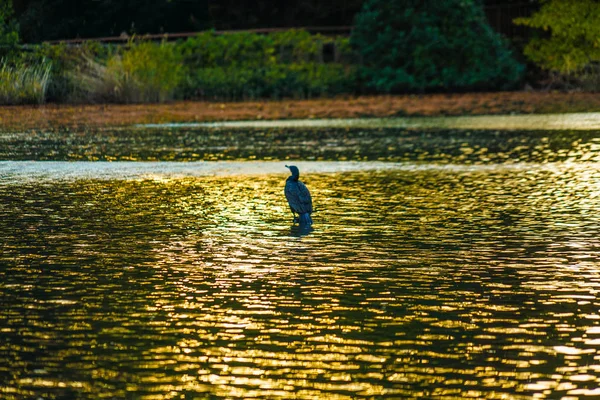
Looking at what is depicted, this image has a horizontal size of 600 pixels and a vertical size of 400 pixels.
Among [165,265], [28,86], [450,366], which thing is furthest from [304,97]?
[450,366]

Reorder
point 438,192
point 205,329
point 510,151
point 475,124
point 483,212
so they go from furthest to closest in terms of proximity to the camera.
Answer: point 475,124, point 510,151, point 438,192, point 483,212, point 205,329

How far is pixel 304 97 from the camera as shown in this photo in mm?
38906

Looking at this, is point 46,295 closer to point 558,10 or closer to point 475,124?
point 475,124

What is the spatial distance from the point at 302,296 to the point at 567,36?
32.4 meters

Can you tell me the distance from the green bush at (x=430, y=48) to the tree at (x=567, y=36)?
1010 mm

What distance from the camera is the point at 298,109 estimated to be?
33688 millimetres

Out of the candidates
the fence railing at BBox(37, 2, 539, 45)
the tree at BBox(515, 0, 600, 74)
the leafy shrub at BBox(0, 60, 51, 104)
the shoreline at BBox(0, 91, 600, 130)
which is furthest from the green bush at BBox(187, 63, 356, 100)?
the tree at BBox(515, 0, 600, 74)

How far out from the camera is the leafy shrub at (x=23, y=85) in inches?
1415

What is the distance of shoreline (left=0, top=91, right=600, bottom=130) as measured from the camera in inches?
1190

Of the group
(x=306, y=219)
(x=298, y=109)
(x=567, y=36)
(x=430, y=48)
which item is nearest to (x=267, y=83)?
(x=430, y=48)

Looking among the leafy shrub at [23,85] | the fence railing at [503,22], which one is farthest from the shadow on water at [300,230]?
the fence railing at [503,22]

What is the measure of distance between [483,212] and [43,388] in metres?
7.26

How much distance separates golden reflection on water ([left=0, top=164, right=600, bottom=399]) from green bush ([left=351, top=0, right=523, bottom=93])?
79.0 ft

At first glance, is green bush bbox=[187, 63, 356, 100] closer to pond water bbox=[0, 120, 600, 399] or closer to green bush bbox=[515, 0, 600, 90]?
green bush bbox=[515, 0, 600, 90]
